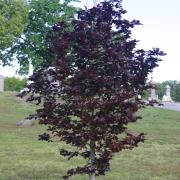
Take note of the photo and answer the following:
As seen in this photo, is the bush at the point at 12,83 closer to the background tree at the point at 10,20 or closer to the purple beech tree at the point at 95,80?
the background tree at the point at 10,20

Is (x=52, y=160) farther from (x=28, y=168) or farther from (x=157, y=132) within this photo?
(x=157, y=132)

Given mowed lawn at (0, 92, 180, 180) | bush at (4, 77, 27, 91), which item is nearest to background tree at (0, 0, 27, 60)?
mowed lawn at (0, 92, 180, 180)

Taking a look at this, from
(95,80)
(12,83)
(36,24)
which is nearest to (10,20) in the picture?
(36,24)

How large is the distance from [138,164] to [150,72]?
5710 millimetres

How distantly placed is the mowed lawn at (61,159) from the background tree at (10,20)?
10744 mm

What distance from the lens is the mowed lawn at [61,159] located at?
12.1 meters

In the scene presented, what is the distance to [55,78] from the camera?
8.39 m

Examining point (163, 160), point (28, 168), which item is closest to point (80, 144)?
point (28, 168)

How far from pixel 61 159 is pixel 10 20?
2212cm

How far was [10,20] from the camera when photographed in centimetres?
3519

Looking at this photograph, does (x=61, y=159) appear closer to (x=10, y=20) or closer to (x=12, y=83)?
(x=10, y=20)

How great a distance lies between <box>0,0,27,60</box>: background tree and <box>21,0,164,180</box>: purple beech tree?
25.7m

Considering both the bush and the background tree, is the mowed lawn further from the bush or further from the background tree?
the bush

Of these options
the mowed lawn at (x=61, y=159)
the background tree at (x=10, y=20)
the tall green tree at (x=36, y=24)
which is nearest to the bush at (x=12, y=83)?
the tall green tree at (x=36, y=24)
